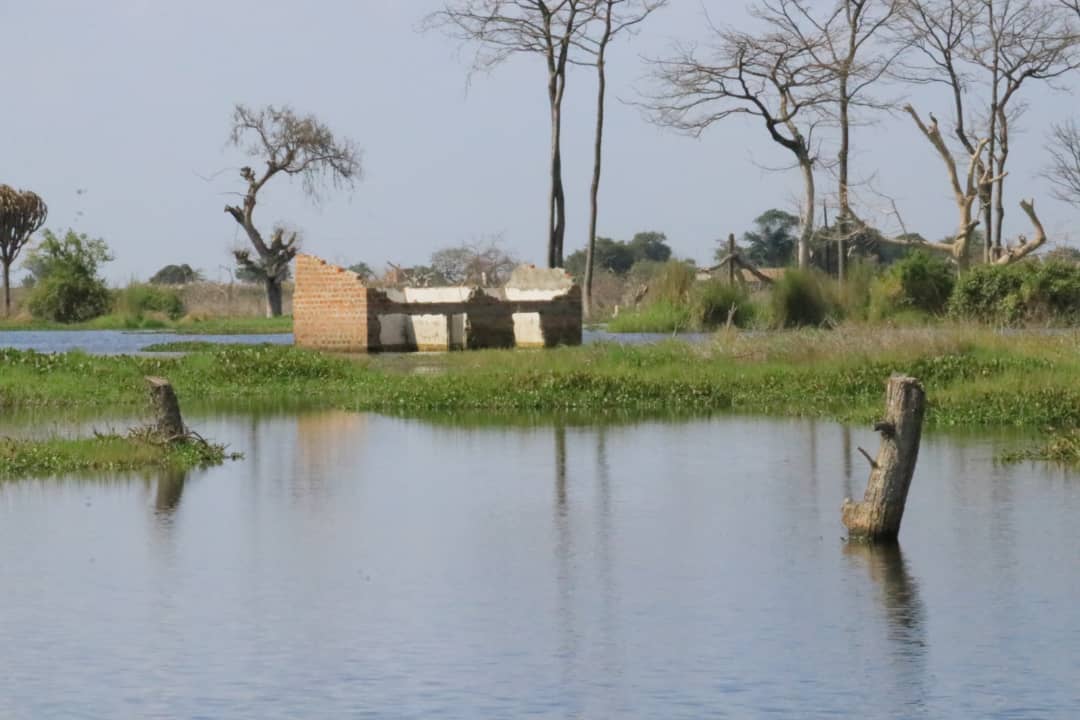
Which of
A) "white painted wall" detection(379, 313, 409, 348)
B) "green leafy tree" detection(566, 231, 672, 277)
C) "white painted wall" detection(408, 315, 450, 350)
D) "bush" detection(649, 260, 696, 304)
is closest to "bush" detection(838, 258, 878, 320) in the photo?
"bush" detection(649, 260, 696, 304)

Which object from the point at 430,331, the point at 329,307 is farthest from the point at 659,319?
the point at 329,307

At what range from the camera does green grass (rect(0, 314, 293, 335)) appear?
59094mm

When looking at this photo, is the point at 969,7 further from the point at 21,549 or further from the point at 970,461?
the point at 21,549

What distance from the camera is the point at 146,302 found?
67.5 metres

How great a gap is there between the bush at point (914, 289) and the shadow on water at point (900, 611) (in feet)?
110

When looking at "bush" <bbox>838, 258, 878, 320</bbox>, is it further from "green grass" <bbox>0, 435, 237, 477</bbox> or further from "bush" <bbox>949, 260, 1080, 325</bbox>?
"green grass" <bbox>0, 435, 237, 477</bbox>

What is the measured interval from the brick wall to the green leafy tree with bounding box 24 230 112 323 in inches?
938

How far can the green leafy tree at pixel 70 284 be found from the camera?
65875 millimetres

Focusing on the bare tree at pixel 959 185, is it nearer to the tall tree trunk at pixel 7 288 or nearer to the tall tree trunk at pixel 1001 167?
the tall tree trunk at pixel 1001 167

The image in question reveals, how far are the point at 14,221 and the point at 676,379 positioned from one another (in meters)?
44.3

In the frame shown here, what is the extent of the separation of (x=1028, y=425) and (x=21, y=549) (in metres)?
13.5

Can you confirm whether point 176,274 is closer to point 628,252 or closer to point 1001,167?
point 628,252

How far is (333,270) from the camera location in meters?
43.4

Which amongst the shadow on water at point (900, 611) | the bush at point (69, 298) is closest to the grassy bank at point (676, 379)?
the shadow on water at point (900, 611)
